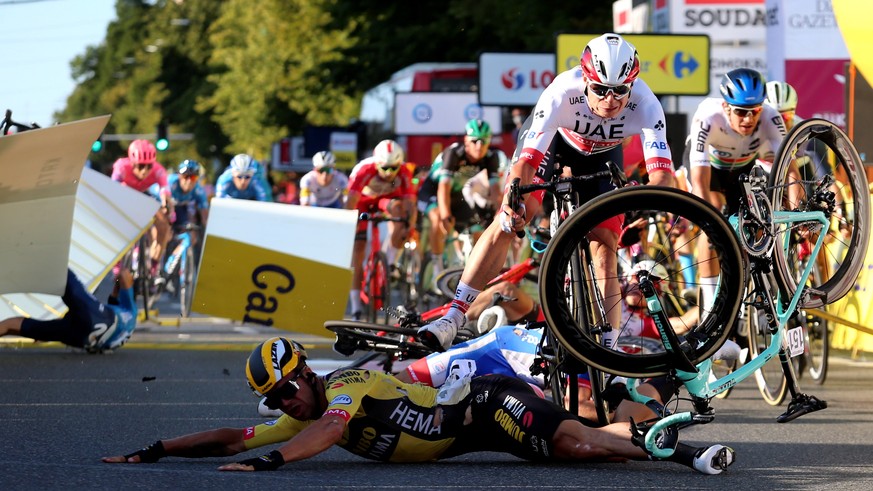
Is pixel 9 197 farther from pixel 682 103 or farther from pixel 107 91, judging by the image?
pixel 107 91

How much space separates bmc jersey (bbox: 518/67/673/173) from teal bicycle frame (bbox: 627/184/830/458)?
0.67 metres

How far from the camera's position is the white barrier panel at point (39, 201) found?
11586 millimetres

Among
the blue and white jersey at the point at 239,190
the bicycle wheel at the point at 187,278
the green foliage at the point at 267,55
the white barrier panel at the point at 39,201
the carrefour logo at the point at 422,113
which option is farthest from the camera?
the green foliage at the point at 267,55

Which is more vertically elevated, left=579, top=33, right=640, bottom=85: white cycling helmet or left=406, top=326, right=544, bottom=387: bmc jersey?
left=579, top=33, right=640, bottom=85: white cycling helmet

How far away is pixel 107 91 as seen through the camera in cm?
14200

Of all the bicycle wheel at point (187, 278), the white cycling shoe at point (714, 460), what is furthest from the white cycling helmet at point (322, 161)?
the white cycling shoe at point (714, 460)

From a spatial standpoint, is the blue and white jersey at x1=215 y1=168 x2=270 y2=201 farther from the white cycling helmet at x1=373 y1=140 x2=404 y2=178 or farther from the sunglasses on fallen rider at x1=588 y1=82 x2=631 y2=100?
the sunglasses on fallen rider at x1=588 y1=82 x2=631 y2=100

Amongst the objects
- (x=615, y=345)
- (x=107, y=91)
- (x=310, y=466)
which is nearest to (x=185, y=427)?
(x=310, y=466)

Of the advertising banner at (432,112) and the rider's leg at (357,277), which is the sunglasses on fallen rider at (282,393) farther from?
the advertising banner at (432,112)

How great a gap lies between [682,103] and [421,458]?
20.3 m

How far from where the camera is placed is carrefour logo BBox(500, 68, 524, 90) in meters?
25.9

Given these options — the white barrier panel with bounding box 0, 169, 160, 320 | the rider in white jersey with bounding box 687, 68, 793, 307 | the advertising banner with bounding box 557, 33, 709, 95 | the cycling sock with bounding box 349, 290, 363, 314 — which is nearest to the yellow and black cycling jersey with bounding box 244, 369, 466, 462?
the rider in white jersey with bounding box 687, 68, 793, 307

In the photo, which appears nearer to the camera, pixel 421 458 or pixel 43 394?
pixel 421 458

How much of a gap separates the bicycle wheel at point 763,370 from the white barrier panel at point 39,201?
450 centimetres
